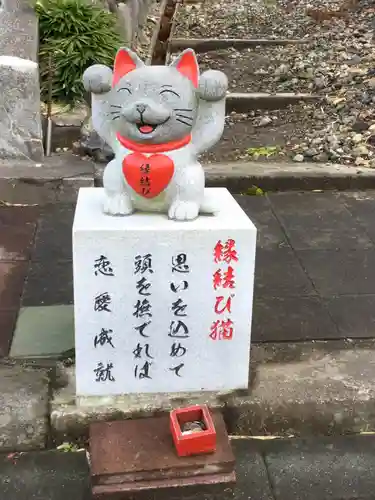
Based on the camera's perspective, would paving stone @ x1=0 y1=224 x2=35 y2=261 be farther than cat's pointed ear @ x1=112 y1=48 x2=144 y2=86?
Yes

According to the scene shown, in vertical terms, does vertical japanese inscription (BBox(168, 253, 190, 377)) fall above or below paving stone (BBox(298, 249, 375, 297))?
above

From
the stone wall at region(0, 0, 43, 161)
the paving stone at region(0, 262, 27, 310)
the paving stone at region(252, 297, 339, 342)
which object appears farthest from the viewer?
the stone wall at region(0, 0, 43, 161)

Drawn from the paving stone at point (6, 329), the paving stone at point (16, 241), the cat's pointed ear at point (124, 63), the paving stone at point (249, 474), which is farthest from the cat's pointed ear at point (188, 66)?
the paving stone at point (16, 241)

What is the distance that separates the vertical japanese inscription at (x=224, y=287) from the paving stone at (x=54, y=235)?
1.95m

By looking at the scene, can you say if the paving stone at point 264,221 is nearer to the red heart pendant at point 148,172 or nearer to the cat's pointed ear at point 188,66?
the red heart pendant at point 148,172

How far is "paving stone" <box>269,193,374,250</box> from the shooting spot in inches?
191

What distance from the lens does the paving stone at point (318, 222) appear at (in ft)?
16.0

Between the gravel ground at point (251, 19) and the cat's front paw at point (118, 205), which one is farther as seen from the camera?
the gravel ground at point (251, 19)

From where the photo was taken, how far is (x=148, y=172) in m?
2.64

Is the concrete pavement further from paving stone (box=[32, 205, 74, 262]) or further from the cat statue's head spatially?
paving stone (box=[32, 205, 74, 262])

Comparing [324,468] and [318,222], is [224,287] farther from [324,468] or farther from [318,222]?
[318,222]

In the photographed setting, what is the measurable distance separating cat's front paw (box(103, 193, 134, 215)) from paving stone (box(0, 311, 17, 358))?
1.09 m

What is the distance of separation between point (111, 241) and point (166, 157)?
0.42m

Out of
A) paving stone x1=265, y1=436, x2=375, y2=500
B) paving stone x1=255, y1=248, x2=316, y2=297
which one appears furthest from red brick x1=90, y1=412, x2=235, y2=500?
paving stone x1=255, y1=248, x2=316, y2=297
